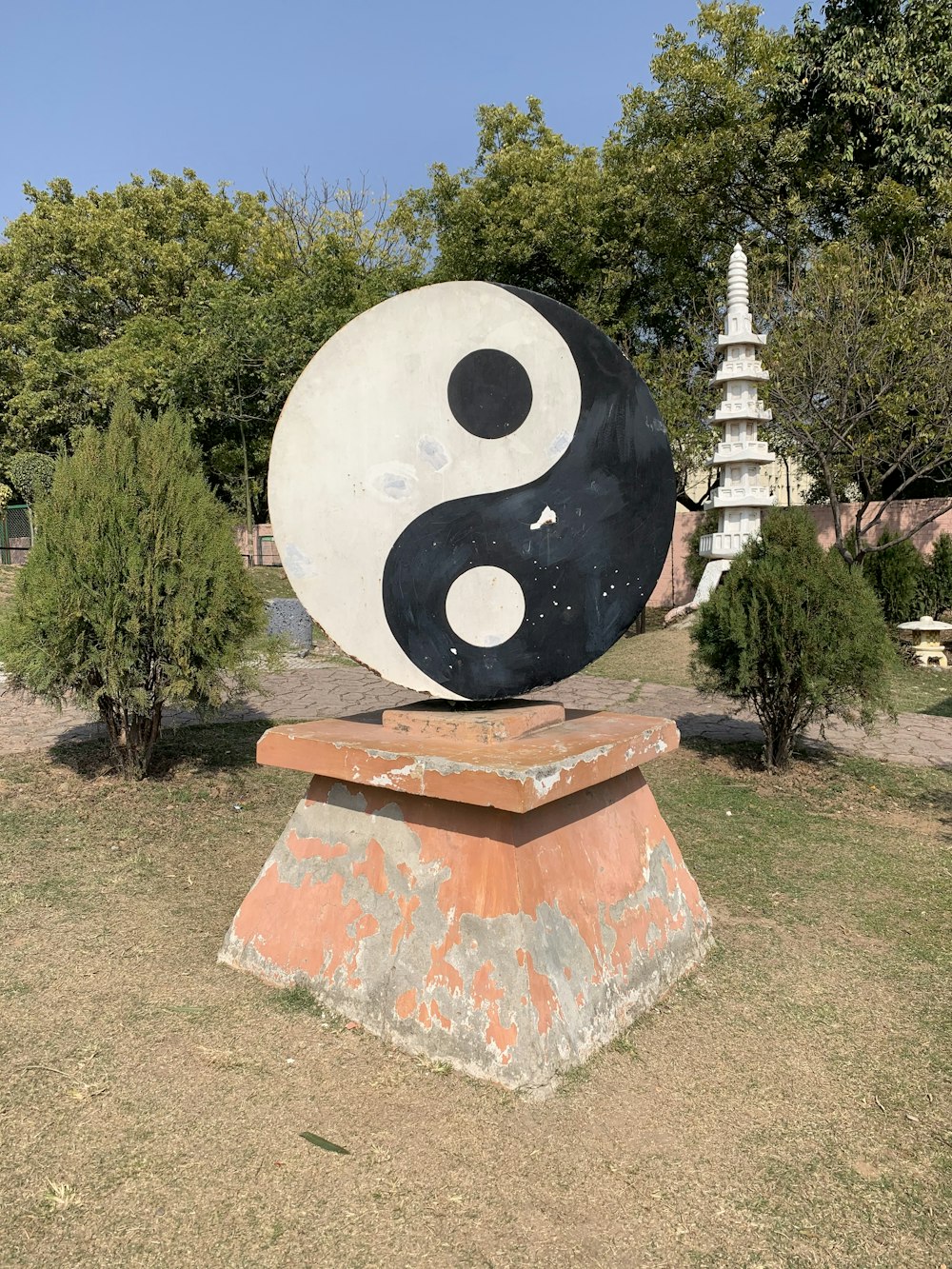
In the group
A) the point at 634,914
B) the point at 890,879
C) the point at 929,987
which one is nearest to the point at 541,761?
the point at 634,914

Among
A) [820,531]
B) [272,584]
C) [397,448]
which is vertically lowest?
[272,584]

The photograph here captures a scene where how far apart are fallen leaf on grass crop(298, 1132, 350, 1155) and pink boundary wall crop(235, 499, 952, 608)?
12314 mm

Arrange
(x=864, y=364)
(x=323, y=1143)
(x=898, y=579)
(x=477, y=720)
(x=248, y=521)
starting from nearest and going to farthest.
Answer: (x=323, y=1143), (x=477, y=720), (x=864, y=364), (x=898, y=579), (x=248, y=521)

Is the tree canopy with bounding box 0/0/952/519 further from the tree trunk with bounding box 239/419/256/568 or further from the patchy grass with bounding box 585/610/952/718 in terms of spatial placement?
the patchy grass with bounding box 585/610/952/718

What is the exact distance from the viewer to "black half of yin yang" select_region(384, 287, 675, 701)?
301 centimetres

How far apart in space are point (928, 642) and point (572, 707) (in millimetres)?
6844

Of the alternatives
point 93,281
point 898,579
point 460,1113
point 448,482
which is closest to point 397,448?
point 448,482

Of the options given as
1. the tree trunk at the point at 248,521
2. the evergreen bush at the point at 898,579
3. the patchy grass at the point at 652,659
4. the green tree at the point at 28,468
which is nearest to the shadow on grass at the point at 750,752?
the patchy grass at the point at 652,659

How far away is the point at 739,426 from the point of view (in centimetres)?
1426

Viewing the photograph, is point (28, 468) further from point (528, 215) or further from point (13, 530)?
point (528, 215)

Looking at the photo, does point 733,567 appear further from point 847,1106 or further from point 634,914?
point 847,1106

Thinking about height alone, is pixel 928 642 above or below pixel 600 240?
below

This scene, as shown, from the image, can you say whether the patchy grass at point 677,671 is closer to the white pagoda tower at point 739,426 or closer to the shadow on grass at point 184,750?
the white pagoda tower at point 739,426

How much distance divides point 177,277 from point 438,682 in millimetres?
24799
